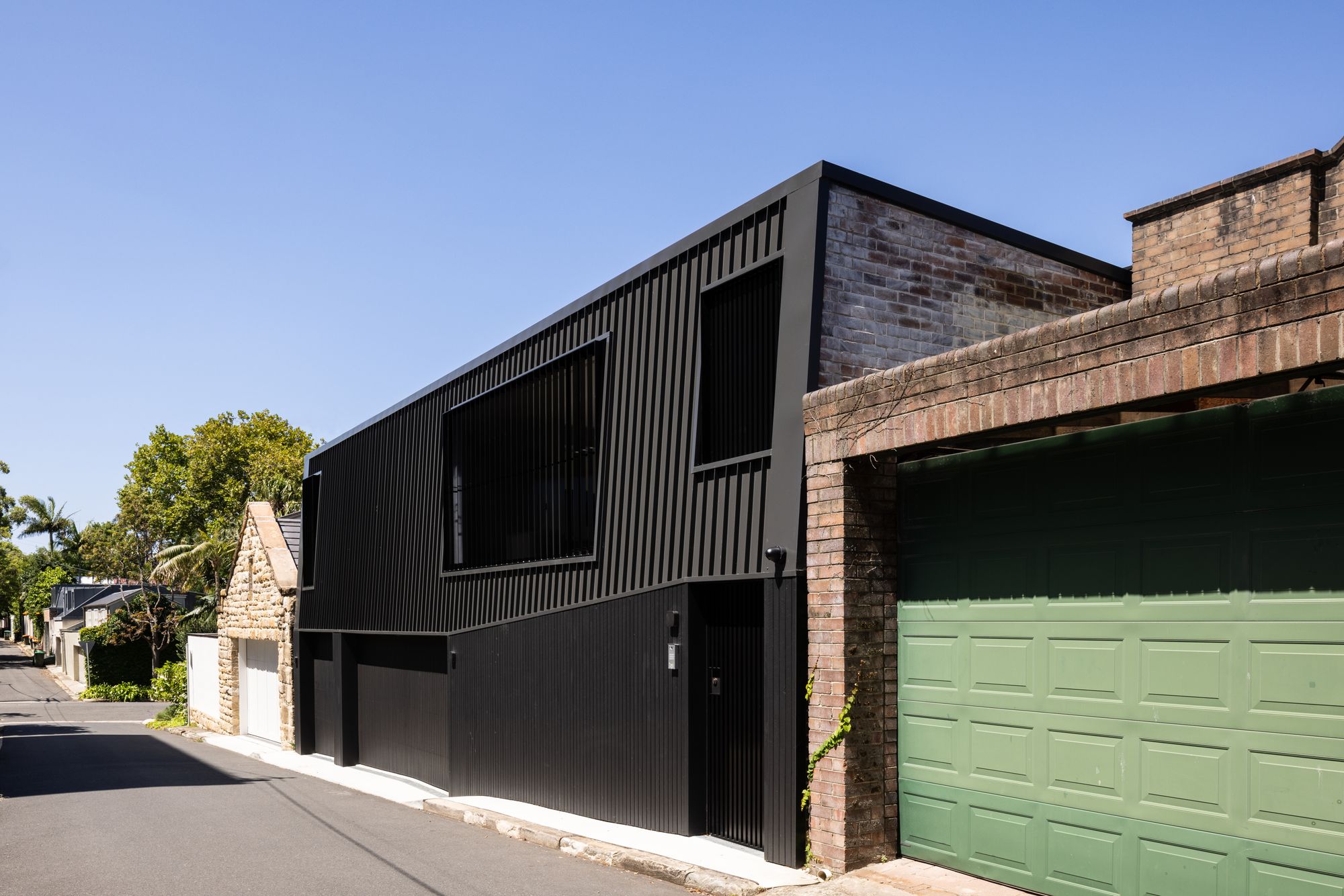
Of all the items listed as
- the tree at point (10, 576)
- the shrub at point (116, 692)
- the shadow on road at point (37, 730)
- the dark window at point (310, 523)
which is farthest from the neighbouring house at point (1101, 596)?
the tree at point (10, 576)

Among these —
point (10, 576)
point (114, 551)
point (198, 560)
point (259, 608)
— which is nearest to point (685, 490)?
point (259, 608)

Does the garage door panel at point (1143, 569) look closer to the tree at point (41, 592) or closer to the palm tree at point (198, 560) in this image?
the palm tree at point (198, 560)

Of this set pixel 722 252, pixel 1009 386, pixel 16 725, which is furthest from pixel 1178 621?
pixel 16 725

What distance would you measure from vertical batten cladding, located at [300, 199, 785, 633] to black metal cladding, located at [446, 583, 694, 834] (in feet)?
1.50

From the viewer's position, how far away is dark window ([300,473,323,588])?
25281 mm

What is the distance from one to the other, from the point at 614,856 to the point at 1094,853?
4523mm

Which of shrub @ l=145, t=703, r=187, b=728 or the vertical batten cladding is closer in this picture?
the vertical batten cladding

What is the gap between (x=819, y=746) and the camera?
28.7 feet

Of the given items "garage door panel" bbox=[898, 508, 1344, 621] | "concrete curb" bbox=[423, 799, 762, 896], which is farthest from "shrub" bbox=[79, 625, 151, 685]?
"garage door panel" bbox=[898, 508, 1344, 621]

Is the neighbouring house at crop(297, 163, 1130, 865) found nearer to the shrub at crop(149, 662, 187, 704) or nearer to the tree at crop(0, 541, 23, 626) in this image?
the shrub at crop(149, 662, 187, 704)

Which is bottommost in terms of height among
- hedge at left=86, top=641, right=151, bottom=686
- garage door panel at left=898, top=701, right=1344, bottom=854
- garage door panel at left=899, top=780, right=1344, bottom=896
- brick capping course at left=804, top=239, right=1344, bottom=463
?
hedge at left=86, top=641, right=151, bottom=686

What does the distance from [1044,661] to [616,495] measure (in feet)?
20.5

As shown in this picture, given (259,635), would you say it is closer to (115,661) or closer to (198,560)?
(198,560)

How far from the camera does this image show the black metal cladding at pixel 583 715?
11.2 metres
